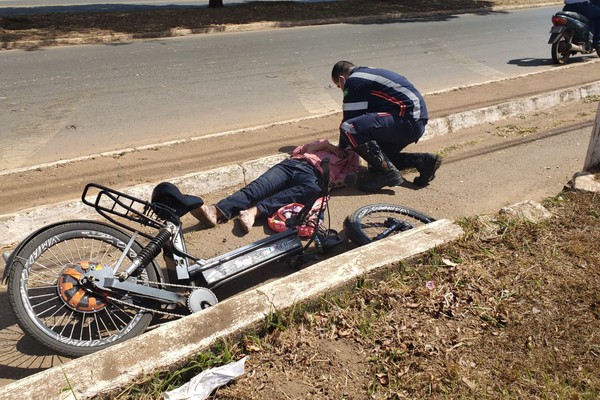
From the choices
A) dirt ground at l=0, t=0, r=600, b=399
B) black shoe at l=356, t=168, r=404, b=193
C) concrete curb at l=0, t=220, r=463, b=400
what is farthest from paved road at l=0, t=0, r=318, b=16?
concrete curb at l=0, t=220, r=463, b=400

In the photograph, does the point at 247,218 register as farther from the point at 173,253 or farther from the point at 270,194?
the point at 173,253

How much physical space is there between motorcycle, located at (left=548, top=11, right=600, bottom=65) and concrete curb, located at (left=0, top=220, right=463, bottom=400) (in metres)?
9.12

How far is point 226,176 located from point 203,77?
4445 mm

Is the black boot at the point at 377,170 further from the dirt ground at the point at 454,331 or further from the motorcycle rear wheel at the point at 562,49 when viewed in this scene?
the motorcycle rear wheel at the point at 562,49

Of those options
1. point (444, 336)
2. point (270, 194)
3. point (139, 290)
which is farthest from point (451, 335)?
point (270, 194)

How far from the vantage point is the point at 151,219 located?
3209 millimetres

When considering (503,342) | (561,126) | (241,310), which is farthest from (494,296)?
(561,126)

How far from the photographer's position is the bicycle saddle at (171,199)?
11.0 ft

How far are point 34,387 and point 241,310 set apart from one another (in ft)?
3.28

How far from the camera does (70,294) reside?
285cm

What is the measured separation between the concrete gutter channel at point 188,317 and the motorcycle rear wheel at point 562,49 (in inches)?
351

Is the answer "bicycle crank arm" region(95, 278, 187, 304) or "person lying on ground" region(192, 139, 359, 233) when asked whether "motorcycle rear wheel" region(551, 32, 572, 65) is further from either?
"bicycle crank arm" region(95, 278, 187, 304)

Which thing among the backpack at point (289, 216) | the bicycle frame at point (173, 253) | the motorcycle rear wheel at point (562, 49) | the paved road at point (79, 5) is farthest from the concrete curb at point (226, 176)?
the paved road at point (79, 5)

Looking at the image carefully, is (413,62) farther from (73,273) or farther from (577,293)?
(73,273)
